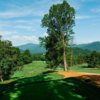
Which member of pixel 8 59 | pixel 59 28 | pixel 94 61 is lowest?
pixel 94 61

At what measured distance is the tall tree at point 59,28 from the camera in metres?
69.7

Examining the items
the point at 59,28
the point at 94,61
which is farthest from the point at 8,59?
the point at 94,61

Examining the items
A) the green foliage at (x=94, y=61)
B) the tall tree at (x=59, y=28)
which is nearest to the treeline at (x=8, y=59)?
the tall tree at (x=59, y=28)

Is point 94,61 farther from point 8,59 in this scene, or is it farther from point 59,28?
point 59,28

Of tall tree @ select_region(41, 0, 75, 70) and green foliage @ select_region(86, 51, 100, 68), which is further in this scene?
green foliage @ select_region(86, 51, 100, 68)

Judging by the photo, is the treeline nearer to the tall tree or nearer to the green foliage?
the tall tree

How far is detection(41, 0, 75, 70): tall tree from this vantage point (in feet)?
229

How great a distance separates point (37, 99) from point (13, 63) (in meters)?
72.1

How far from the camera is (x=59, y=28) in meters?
71.2

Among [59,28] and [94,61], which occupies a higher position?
[59,28]

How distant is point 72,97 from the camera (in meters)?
24.1

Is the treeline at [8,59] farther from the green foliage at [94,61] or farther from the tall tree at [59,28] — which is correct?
the green foliage at [94,61]

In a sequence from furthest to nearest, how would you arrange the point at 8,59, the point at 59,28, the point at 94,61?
the point at 94,61 < the point at 8,59 < the point at 59,28

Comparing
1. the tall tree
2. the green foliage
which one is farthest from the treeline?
the green foliage
